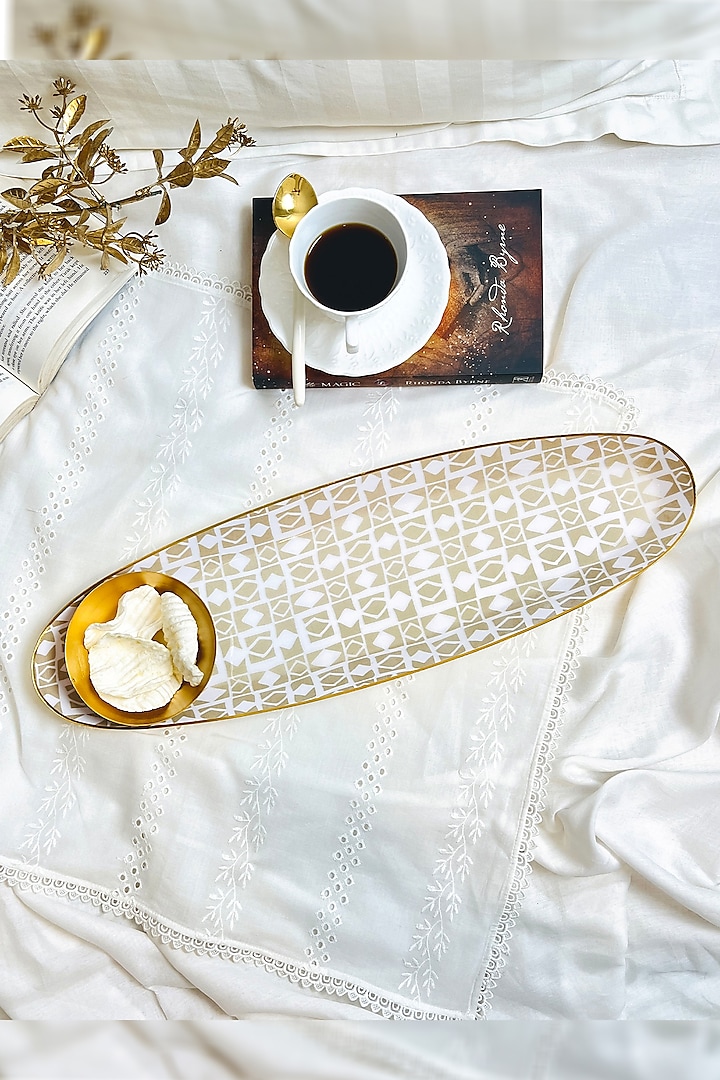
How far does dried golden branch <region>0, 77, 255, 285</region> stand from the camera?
65 centimetres

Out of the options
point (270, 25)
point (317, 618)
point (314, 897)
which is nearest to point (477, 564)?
point (317, 618)

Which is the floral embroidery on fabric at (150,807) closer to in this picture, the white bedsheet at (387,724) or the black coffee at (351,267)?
the white bedsheet at (387,724)

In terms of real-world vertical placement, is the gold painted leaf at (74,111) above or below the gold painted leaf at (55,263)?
above

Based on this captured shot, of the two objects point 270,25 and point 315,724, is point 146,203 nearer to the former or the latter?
point 270,25

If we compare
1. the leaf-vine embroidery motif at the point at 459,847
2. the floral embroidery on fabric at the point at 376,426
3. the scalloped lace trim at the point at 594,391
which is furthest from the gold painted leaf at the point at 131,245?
the leaf-vine embroidery motif at the point at 459,847

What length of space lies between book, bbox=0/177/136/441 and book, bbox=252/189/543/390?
0.15 m

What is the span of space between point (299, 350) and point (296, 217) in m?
0.12

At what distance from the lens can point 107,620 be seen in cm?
73

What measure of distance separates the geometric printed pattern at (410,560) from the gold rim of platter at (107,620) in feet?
0.04

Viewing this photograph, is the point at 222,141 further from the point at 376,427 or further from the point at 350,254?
the point at 376,427

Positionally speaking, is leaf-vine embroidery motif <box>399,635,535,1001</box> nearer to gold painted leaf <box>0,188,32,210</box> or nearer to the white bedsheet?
the white bedsheet

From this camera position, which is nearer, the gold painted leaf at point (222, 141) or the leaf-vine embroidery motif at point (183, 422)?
the gold painted leaf at point (222, 141)

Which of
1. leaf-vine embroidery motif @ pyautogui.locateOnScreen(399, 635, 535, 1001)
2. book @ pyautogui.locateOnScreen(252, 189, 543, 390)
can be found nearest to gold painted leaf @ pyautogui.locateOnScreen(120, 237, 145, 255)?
book @ pyautogui.locateOnScreen(252, 189, 543, 390)

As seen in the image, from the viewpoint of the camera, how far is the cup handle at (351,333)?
26.4 inches
